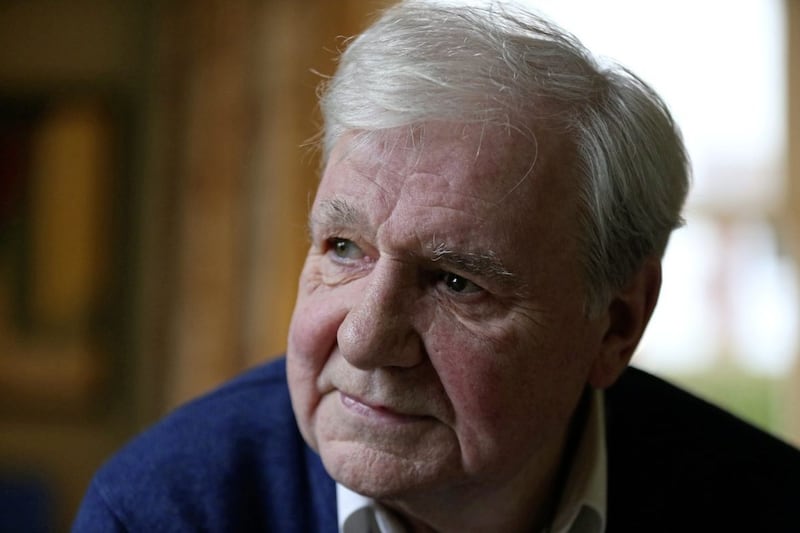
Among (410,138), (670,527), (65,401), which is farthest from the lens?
(65,401)

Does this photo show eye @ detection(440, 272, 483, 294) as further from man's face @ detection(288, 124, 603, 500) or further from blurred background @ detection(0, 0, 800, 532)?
blurred background @ detection(0, 0, 800, 532)

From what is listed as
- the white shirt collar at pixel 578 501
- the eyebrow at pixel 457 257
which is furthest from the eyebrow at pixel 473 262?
the white shirt collar at pixel 578 501

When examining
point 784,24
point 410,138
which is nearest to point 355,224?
point 410,138

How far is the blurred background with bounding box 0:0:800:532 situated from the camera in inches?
126

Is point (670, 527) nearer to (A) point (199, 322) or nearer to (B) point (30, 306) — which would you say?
(A) point (199, 322)

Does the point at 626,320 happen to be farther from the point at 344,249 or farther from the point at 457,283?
the point at 344,249

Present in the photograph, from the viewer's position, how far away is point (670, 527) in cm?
145

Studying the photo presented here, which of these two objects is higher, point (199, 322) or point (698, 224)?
point (698, 224)

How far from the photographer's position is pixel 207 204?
3252 millimetres

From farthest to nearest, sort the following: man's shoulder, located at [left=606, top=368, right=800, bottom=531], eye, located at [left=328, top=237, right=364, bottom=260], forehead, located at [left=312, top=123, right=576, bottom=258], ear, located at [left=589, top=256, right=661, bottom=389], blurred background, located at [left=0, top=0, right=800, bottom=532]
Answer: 1. blurred background, located at [left=0, top=0, right=800, bottom=532]
2. man's shoulder, located at [left=606, top=368, right=800, bottom=531]
3. ear, located at [left=589, top=256, right=661, bottom=389]
4. eye, located at [left=328, top=237, right=364, bottom=260]
5. forehead, located at [left=312, top=123, right=576, bottom=258]

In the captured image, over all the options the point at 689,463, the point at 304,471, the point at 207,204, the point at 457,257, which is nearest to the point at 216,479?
the point at 304,471

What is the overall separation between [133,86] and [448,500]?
8.86 feet

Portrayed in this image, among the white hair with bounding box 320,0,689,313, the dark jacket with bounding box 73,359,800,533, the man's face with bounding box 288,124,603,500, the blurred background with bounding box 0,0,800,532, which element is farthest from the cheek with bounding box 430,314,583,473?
the blurred background with bounding box 0,0,800,532

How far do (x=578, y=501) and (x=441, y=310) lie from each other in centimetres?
43
